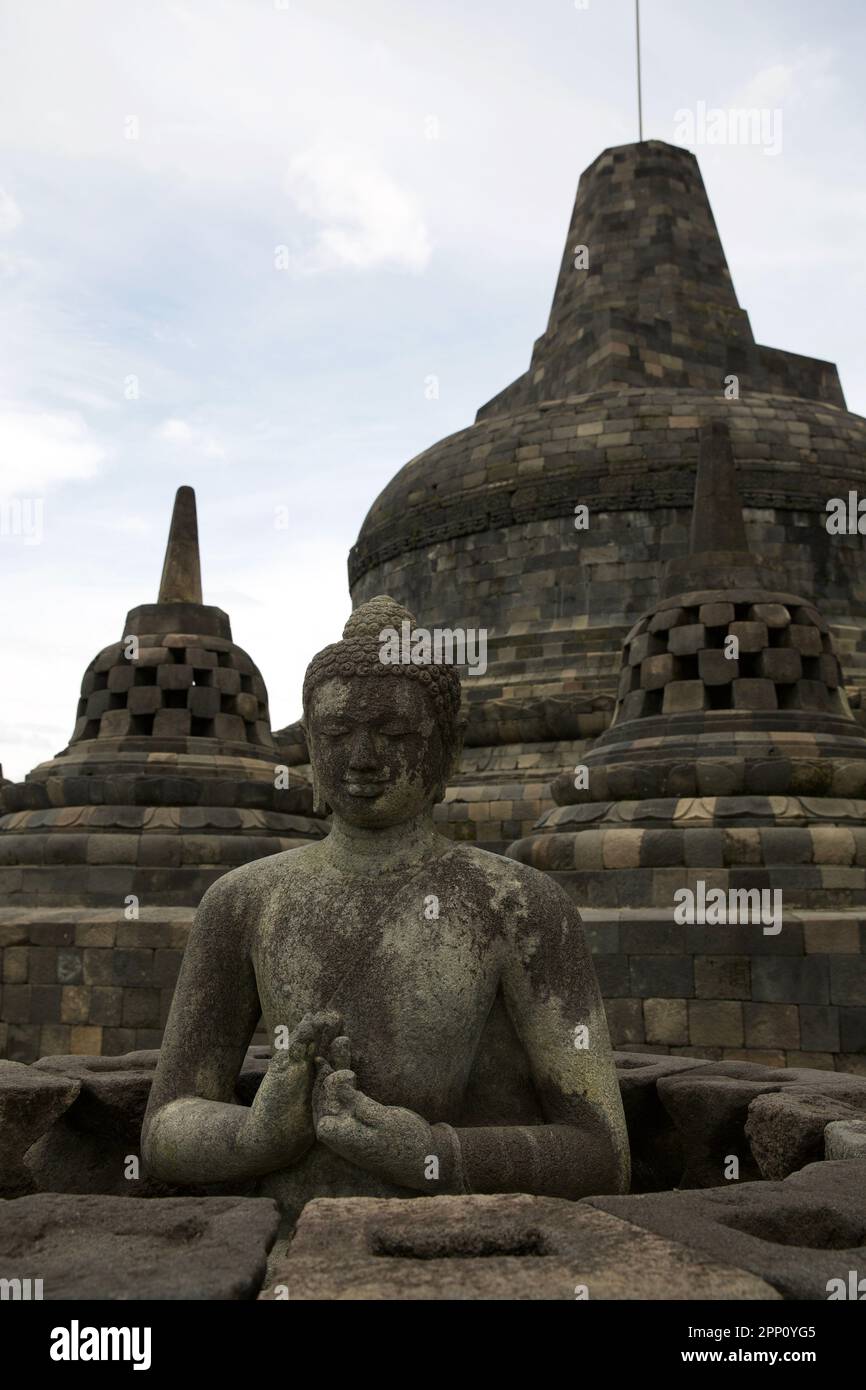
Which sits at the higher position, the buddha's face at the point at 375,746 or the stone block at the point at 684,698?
the stone block at the point at 684,698

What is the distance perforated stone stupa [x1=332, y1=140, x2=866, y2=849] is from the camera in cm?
1438

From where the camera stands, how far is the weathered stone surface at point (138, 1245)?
2.16 m

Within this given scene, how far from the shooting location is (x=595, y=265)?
66.0 feet

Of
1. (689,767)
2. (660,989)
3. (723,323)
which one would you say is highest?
(723,323)

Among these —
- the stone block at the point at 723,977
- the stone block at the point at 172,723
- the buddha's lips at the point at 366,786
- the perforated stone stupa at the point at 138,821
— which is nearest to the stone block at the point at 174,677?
the perforated stone stupa at the point at 138,821

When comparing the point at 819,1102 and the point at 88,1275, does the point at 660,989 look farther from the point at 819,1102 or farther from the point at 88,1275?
the point at 88,1275

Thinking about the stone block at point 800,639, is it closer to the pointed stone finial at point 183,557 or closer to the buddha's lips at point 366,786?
the pointed stone finial at point 183,557

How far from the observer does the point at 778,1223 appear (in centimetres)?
262

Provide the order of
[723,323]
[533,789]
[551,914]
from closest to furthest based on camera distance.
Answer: [551,914] < [533,789] < [723,323]

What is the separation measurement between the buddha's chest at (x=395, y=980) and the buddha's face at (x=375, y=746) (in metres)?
0.26

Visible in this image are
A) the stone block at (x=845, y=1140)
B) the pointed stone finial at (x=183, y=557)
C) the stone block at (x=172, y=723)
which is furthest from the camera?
the pointed stone finial at (x=183, y=557)

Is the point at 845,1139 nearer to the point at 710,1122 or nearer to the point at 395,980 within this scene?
the point at 710,1122
